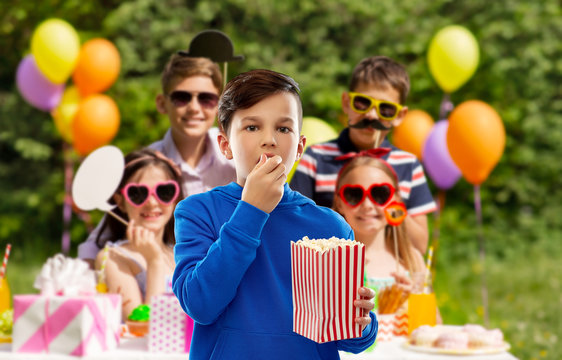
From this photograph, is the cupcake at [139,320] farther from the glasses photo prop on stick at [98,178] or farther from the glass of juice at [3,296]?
the glass of juice at [3,296]

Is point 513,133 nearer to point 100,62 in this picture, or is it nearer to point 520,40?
point 520,40

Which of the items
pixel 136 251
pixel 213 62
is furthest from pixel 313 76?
pixel 136 251

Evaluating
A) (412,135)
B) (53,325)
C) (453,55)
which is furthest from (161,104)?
(412,135)

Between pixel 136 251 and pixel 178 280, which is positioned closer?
pixel 178 280

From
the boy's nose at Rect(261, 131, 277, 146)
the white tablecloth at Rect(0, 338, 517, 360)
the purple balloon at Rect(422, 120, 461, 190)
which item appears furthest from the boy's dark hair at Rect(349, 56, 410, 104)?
the purple balloon at Rect(422, 120, 461, 190)

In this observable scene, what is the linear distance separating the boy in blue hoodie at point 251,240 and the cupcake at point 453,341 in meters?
1.05

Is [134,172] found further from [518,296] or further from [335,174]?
[518,296]

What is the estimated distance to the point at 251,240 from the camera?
4.27ft

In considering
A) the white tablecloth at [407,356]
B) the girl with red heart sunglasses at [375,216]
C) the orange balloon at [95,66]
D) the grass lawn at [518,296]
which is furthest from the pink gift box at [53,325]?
the orange balloon at [95,66]

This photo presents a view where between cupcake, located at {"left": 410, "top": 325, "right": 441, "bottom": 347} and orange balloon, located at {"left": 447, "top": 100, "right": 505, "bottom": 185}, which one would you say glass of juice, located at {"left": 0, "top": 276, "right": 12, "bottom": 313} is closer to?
cupcake, located at {"left": 410, "top": 325, "right": 441, "bottom": 347}

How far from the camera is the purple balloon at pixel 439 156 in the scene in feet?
20.3

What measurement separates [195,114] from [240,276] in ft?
7.16

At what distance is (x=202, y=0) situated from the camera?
9.59 meters

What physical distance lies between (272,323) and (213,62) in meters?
2.26
